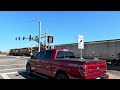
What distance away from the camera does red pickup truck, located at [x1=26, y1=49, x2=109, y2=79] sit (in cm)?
826

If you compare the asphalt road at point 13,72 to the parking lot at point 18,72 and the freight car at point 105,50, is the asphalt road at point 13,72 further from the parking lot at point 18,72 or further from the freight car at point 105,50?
the freight car at point 105,50

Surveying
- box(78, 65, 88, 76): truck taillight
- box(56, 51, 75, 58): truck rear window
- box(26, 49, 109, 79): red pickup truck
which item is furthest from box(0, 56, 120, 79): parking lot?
box(78, 65, 88, 76): truck taillight

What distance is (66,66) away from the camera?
350 inches

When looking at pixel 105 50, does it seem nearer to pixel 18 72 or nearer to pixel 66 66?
pixel 18 72

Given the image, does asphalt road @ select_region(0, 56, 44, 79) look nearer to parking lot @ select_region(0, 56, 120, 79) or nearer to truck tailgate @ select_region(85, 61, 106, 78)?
parking lot @ select_region(0, 56, 120, 79)

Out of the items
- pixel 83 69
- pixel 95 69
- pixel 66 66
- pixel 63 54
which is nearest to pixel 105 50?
pixel 63 54
